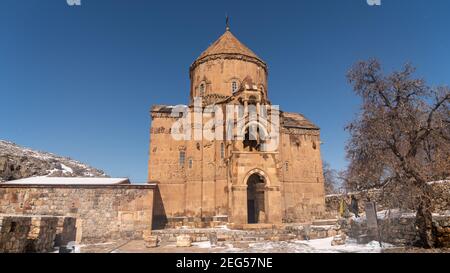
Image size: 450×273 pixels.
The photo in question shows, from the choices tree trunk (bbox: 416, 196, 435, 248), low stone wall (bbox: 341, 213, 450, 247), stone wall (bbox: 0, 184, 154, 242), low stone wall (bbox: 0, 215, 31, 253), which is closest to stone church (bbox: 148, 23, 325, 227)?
stone wall (bbox: 0, 184, 154, 242)

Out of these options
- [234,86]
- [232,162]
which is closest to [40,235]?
[232,162]

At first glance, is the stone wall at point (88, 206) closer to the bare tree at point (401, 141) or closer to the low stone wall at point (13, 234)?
the low stone wall at point (13, 234)

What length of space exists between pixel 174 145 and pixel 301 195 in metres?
12.6

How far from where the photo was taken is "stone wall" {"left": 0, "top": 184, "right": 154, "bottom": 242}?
1619cm

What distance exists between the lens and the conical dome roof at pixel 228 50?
27.2 metres

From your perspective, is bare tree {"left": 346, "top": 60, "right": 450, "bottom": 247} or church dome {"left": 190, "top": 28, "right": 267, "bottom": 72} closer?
bare tree {"left": 346, "top": 60, "right": 450, "bottom": 247}

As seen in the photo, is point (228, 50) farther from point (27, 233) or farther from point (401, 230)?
point (27, 233)

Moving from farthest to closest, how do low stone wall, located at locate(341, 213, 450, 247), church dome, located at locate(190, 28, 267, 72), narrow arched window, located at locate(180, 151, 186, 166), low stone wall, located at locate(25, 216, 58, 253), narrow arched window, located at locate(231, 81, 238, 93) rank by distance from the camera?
church dome, located at locate(190, 28, 267, 72) → narrow arched window, located at locate(231, 81, 238, 93) → narrow arched window, located at locate(180, 151, 186, 166) → low stone wall, located at locate(341, 213, 450, 247) → low stone wall, located at locate(25, 216, 58, 253)

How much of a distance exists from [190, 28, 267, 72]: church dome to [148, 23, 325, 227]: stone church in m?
0.10

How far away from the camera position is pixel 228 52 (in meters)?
27.0

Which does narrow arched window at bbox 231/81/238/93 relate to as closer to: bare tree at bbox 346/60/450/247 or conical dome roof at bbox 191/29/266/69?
conical dome roof at bbox 191/29/266/69

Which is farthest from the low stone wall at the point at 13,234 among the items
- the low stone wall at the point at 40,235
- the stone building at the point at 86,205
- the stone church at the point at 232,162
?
the stone church at the point at 232,162
